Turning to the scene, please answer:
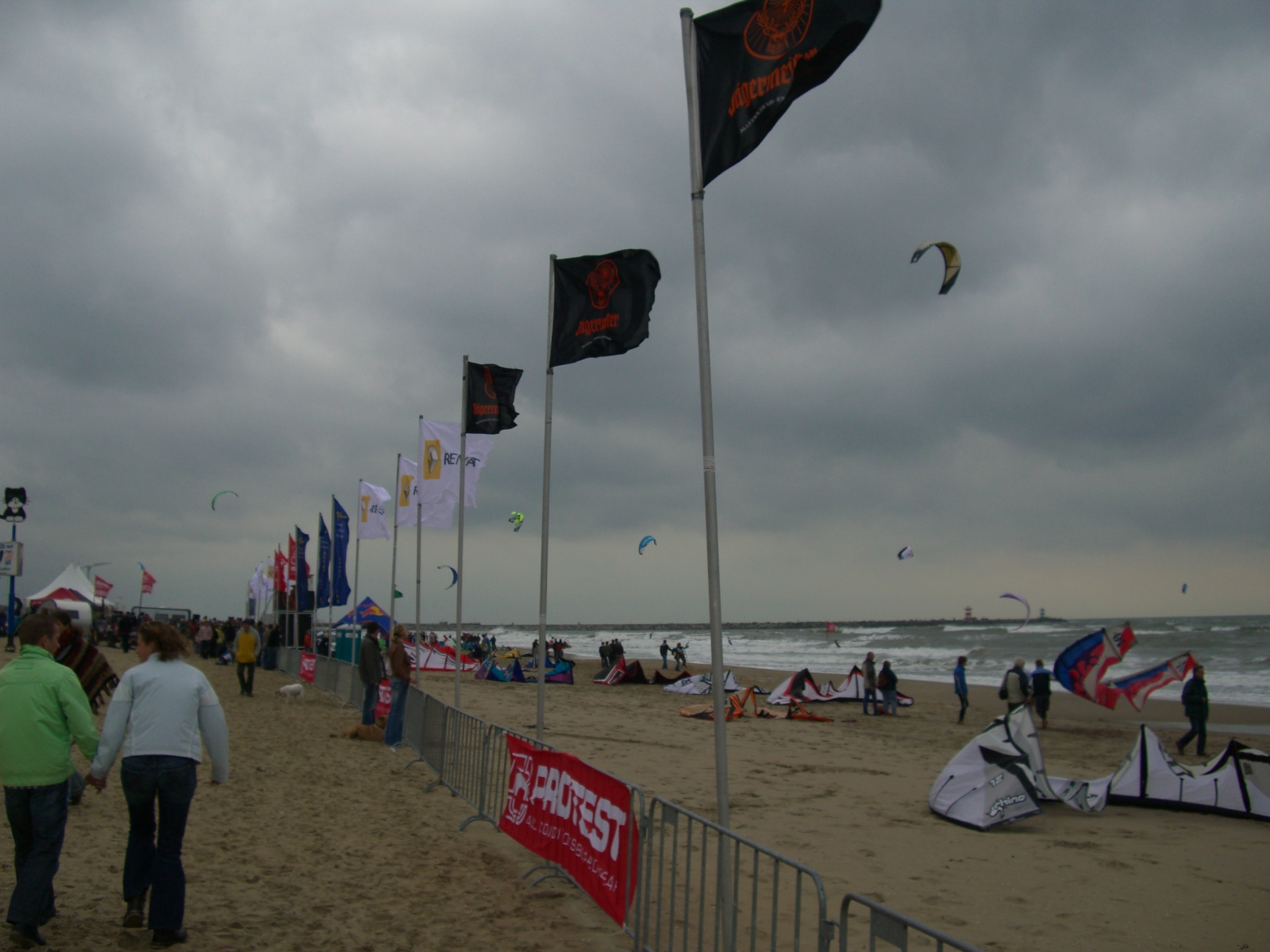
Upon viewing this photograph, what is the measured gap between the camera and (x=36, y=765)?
14.7ft

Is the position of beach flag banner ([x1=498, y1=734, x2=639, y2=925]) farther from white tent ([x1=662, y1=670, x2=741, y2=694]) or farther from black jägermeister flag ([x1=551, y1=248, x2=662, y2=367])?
white tent ([x1=662, y1=670, x2=741, y2=694])

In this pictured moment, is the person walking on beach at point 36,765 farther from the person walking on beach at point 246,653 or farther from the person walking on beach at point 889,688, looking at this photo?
the person walking on beach at point 889,688

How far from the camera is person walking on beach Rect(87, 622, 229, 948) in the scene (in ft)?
14.8

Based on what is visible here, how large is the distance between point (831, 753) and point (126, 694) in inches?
484

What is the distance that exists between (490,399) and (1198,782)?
9.77m

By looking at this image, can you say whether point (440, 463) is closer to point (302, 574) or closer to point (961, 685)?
point (961, 685)

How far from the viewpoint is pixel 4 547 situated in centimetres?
2409

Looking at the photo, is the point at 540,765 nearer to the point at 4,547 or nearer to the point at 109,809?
the point at 109,809

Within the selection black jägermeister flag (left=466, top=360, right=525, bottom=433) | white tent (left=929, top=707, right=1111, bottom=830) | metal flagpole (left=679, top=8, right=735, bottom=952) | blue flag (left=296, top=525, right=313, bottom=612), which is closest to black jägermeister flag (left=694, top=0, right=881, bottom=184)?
metal flagpole (left=679, top=8, right=735, bottom=952)

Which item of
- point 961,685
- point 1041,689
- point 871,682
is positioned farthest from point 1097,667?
point 871,682

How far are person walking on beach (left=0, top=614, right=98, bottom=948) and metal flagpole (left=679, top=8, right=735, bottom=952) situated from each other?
128 inches

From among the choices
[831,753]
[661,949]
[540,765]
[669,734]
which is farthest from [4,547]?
[661,949]

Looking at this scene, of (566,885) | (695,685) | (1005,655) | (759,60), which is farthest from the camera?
(1005,655)

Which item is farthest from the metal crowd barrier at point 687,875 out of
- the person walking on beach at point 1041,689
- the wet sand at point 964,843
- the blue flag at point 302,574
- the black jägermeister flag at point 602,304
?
the blue flag at point 302,574
